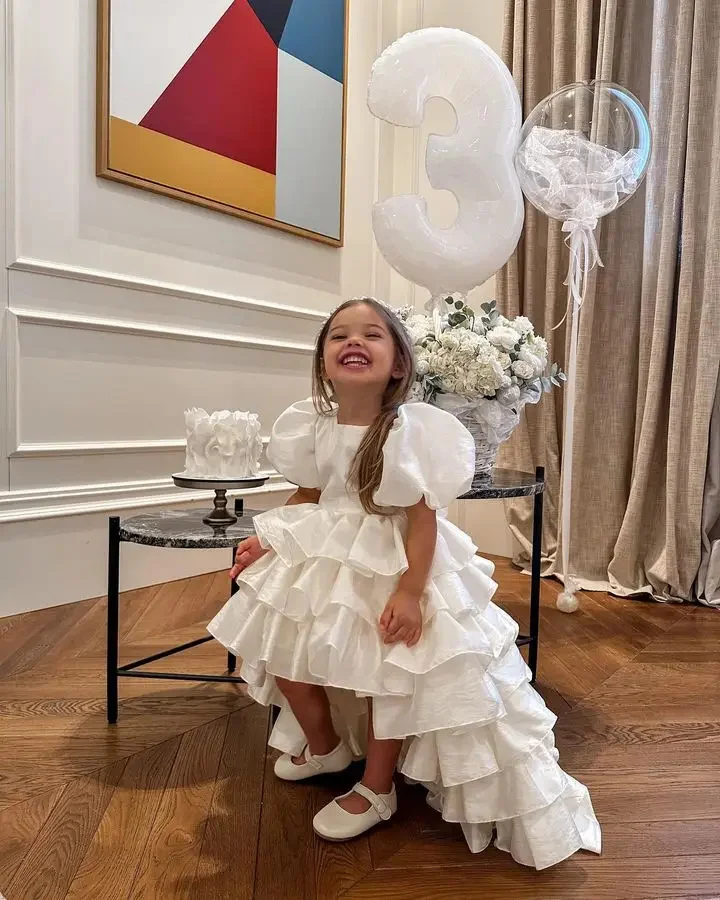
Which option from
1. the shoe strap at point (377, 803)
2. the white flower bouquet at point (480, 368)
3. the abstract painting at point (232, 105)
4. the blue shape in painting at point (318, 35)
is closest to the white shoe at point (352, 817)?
the shoe strap at point (377, 803)

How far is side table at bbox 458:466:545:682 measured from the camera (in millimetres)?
1791

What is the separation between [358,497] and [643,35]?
265 centimetres

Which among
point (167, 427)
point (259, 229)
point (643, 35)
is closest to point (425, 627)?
point (167, 427)

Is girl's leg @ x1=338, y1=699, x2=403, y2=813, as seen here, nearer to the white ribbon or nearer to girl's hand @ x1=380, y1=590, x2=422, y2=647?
girl's hand @ x1=380, y1=590, x2=422, y2=647

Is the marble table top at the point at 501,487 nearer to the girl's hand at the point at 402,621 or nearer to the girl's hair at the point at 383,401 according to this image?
the girl's hair at the point at 383,401

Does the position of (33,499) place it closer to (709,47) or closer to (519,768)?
(519,768)

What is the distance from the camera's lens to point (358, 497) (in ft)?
4.33

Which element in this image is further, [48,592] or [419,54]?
[48,592]

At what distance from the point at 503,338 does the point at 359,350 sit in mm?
631

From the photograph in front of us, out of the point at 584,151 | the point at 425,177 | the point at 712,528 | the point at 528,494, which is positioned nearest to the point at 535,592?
the point at 528,494

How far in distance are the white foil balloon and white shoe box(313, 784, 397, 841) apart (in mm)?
1502

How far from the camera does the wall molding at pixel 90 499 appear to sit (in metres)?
2.35

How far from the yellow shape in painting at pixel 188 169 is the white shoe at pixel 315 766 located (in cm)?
206

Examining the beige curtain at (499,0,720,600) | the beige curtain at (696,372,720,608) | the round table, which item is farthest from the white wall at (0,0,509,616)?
the beige curtain at (696,372,720,608)
